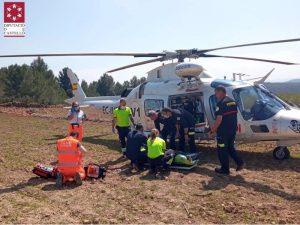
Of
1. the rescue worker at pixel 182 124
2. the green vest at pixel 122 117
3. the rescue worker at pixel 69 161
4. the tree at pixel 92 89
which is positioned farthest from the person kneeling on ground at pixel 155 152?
the tree at pixel 92 89

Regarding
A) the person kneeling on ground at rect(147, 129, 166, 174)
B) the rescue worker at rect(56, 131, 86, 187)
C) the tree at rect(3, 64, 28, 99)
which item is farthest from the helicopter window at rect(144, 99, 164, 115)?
the tree at rect(3, 64, 28, 99)

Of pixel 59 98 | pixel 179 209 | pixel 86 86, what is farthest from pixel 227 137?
pixel 86 86

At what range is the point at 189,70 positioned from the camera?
10.5 m

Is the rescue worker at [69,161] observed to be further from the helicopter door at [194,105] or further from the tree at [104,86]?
the tree at [104,86]

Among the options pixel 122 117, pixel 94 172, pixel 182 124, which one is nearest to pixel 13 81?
pixel 122 117

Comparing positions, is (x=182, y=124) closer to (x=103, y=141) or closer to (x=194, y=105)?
(x=194, y=105)

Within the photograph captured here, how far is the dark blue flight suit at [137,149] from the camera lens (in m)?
8.84

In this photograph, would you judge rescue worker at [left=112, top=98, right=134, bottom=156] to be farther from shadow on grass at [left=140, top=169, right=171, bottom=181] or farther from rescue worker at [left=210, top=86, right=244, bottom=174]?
rescue worker at [left=210, top=86, right=244, bottom=174]

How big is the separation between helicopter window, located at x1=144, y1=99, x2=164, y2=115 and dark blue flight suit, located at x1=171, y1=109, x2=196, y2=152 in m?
1.74

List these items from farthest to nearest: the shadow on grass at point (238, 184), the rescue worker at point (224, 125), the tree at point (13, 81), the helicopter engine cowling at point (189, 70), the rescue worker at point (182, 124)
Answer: the tree at point (13, 81) < the helicopter engine cowling at point (189, 70) < the rescue worker at point (182, 124) < the rescue worker at point (224, 125) < the shadow on grass at point (238, 184)

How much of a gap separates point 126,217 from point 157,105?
639cm

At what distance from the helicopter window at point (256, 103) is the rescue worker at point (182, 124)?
1.41 meters

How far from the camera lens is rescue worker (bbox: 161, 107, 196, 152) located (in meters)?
9.85

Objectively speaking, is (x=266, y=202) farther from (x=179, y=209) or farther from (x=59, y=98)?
(x=59, y=98)
